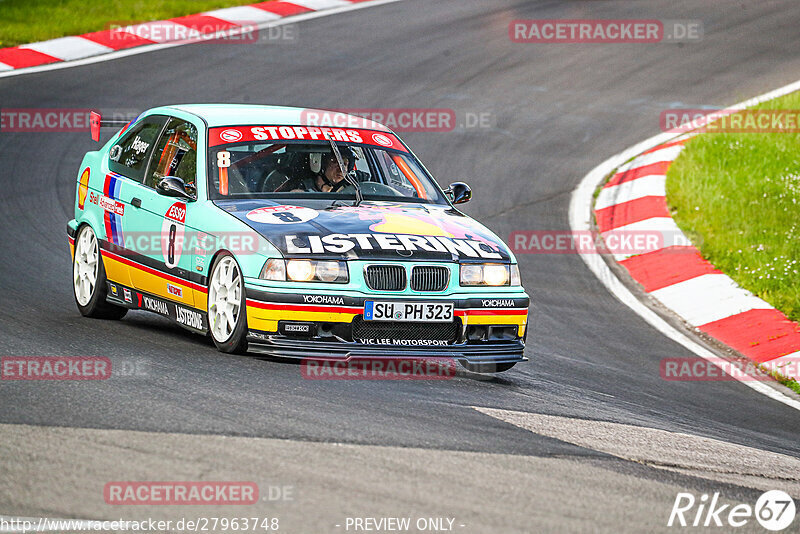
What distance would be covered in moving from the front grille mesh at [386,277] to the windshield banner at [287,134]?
1.51 m

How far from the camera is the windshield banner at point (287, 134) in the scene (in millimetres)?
7867

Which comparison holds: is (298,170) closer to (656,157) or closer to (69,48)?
(656,157)

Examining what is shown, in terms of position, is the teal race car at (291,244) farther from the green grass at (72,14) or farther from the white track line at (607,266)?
the green grass at (72,14)

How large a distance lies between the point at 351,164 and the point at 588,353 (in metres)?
2.33

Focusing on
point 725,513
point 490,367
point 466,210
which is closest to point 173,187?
point 490,367

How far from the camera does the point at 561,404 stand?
672cm

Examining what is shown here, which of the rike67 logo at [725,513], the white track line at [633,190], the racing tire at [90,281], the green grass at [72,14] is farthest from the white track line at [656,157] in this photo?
the rike67 logo at [725,513]

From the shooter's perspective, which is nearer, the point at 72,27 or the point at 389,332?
the point at 389,332

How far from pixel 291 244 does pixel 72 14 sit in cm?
1365

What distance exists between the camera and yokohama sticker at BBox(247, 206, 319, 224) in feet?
23.3

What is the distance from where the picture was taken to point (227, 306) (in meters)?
7.04

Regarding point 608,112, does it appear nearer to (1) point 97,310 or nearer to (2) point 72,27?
(2) point 72,27

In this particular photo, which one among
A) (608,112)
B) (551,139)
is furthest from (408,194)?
(608,112)

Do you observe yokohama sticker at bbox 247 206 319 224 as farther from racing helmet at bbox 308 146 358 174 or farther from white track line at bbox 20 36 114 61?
white track line at bbox 20 36 114 61
